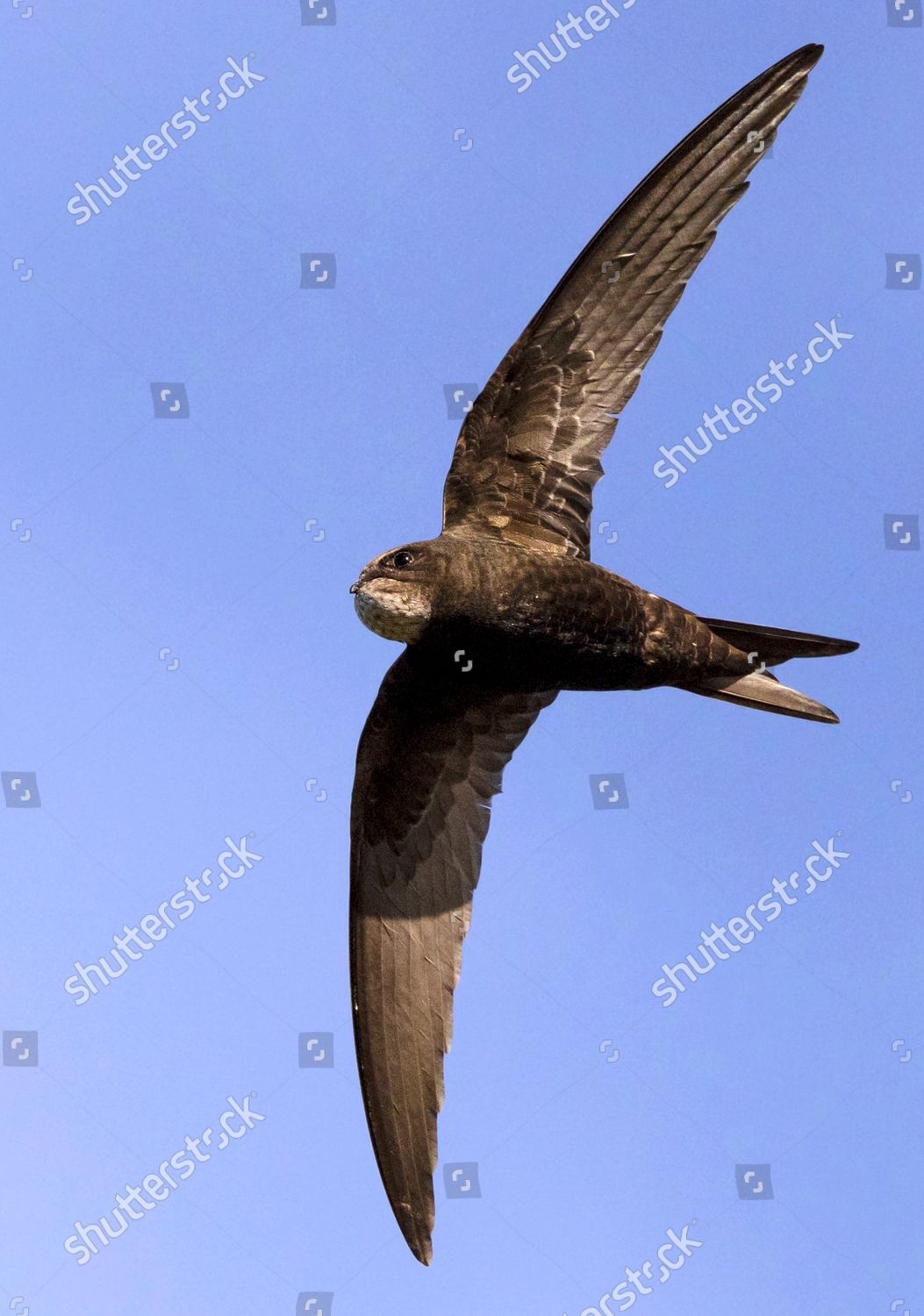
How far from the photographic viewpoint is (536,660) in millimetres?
8492

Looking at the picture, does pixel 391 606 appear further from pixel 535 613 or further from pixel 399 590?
pixel 535 613

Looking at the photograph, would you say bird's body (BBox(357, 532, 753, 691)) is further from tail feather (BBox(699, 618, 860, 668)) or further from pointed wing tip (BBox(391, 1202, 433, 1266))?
pointed wing tip (BBox(391, 1202, 433, 1266))

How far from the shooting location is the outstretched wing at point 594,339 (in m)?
8.67

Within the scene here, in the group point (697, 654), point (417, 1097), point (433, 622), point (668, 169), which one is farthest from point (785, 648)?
point (417, 1097)

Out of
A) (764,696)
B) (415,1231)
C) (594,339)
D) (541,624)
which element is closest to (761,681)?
(764,696)

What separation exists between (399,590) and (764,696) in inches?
89.3

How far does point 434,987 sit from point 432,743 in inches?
56.1

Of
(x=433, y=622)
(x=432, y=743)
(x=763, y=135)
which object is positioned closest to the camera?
(x=433, y=622)

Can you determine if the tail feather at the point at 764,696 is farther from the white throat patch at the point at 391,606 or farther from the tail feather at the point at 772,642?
the white throat patch at the point at 391,606

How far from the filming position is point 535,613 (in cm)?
825

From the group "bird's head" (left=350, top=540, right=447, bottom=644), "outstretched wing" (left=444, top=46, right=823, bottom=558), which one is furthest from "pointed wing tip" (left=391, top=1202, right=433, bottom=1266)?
"outstretched wing" (left=444, top=46, right=823, bottom=558)

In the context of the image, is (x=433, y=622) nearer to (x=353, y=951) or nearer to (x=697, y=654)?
(x=697, y=654)

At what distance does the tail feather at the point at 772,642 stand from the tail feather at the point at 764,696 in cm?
15

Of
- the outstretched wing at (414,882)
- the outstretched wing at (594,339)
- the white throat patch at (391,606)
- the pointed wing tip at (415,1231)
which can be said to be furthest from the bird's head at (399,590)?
the pointed wing tip at (415,1231)
